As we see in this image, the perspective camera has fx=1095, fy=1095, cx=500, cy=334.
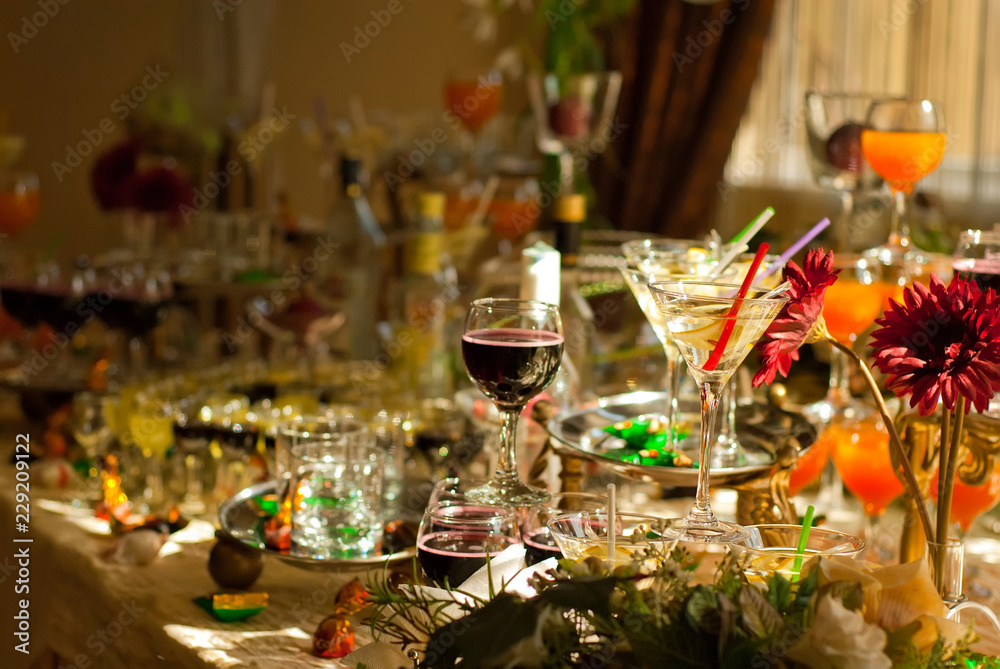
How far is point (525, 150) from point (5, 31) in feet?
9.31

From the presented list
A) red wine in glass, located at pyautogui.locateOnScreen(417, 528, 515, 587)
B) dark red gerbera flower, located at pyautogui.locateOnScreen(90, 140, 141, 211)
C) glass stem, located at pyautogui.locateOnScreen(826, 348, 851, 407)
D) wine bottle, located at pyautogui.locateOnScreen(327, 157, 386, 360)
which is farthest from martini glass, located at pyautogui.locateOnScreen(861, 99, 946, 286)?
dark red gerbera flower, located at pyautogui.locateOnScreen(90, 140, 141, 211)

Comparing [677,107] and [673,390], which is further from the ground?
[677,107]

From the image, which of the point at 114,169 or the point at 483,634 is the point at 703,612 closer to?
the point at 483,634

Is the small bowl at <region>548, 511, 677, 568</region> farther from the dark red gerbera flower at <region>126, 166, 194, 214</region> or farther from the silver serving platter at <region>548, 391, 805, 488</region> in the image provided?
the dark red gerbera flower at <region>126, 166, 194, 214</region>

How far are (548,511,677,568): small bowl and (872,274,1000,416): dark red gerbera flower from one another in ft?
0.74

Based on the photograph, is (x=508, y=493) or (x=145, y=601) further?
(x=145, y=601)

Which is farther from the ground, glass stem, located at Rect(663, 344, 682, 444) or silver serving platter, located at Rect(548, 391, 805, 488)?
glass stem, located at Rect(663, 344, 682, 444)

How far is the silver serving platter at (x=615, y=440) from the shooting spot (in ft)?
3.56

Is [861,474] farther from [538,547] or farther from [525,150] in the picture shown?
[525,150]

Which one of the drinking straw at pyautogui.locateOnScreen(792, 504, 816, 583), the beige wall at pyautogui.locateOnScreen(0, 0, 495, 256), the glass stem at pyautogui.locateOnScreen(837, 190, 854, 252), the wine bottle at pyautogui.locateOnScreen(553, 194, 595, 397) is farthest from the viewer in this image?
the beige wall at pyautogui.locateOnScreen(0, 0, 495, 256)

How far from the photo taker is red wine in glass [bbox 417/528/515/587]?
0.93 meters

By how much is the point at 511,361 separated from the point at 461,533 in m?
0.18

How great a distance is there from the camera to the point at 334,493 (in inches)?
46.2

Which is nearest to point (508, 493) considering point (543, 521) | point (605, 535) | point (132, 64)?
point (543, 521)
